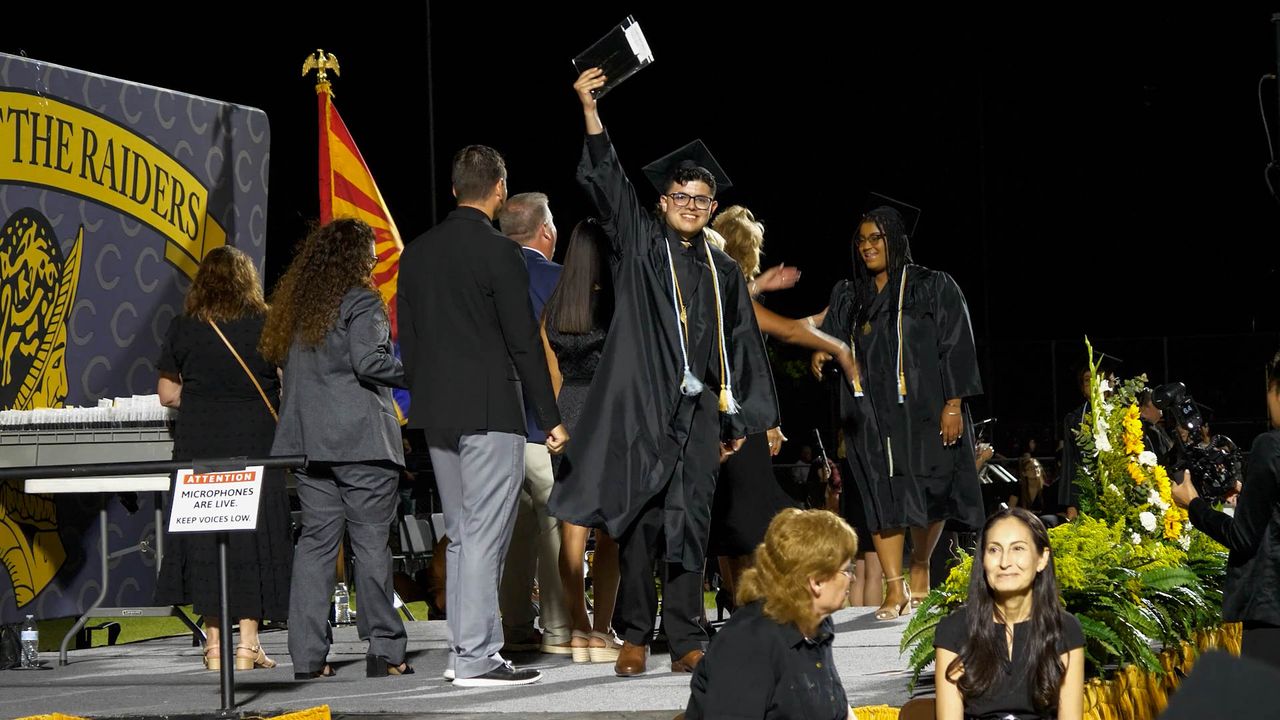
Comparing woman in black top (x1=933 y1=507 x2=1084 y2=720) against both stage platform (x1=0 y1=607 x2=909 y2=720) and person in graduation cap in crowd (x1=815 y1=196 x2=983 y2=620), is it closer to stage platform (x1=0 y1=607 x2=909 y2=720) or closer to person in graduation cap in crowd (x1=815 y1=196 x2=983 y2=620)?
stage platform (x1=0 y1=607 x2=909 y2=720)

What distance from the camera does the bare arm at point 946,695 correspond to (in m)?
3.89

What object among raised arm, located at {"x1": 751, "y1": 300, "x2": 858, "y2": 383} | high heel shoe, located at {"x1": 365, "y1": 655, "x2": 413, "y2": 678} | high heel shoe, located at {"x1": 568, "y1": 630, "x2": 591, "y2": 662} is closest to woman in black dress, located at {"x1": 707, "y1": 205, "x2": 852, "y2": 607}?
raised arm, located at {"x1": 751, "y1": 300, "x2": 858, "y2": 383}

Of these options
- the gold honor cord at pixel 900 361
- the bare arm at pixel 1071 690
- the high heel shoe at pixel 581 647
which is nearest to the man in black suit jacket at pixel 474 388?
the high heel shoe at pixel 581 647

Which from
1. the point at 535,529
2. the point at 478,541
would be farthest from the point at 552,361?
the point at 478,541

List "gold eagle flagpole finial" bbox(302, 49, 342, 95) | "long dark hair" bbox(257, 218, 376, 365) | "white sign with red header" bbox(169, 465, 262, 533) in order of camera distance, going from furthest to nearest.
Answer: "gold eagle flagpole finial" bbox(302, 49, 342, 95)
"long dark hair" bbox(257, 218, 376, 365)
"white sign with red header" bbox(169, 465, 262, 533)

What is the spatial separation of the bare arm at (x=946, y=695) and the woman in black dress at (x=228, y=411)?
10.5ft

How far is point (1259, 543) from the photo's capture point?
4.81 meters

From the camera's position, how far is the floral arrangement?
16.1 feet

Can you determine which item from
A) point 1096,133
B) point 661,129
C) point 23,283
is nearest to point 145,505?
point 23,283

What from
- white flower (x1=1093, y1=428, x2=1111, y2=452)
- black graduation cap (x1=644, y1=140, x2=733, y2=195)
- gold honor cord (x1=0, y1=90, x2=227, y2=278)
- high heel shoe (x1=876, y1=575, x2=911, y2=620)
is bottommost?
high heel shoe (x1=876, y1=575, x2=911, y2=620)

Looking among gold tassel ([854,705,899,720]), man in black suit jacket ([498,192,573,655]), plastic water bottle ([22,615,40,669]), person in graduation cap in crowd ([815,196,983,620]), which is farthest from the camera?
person in graduation cap in crowd ([815,196,983,620])

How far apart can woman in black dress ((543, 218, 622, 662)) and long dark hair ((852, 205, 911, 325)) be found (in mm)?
1757

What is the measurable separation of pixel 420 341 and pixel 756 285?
1.56 m

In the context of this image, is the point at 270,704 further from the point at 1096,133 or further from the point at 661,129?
the point at 1096,133
